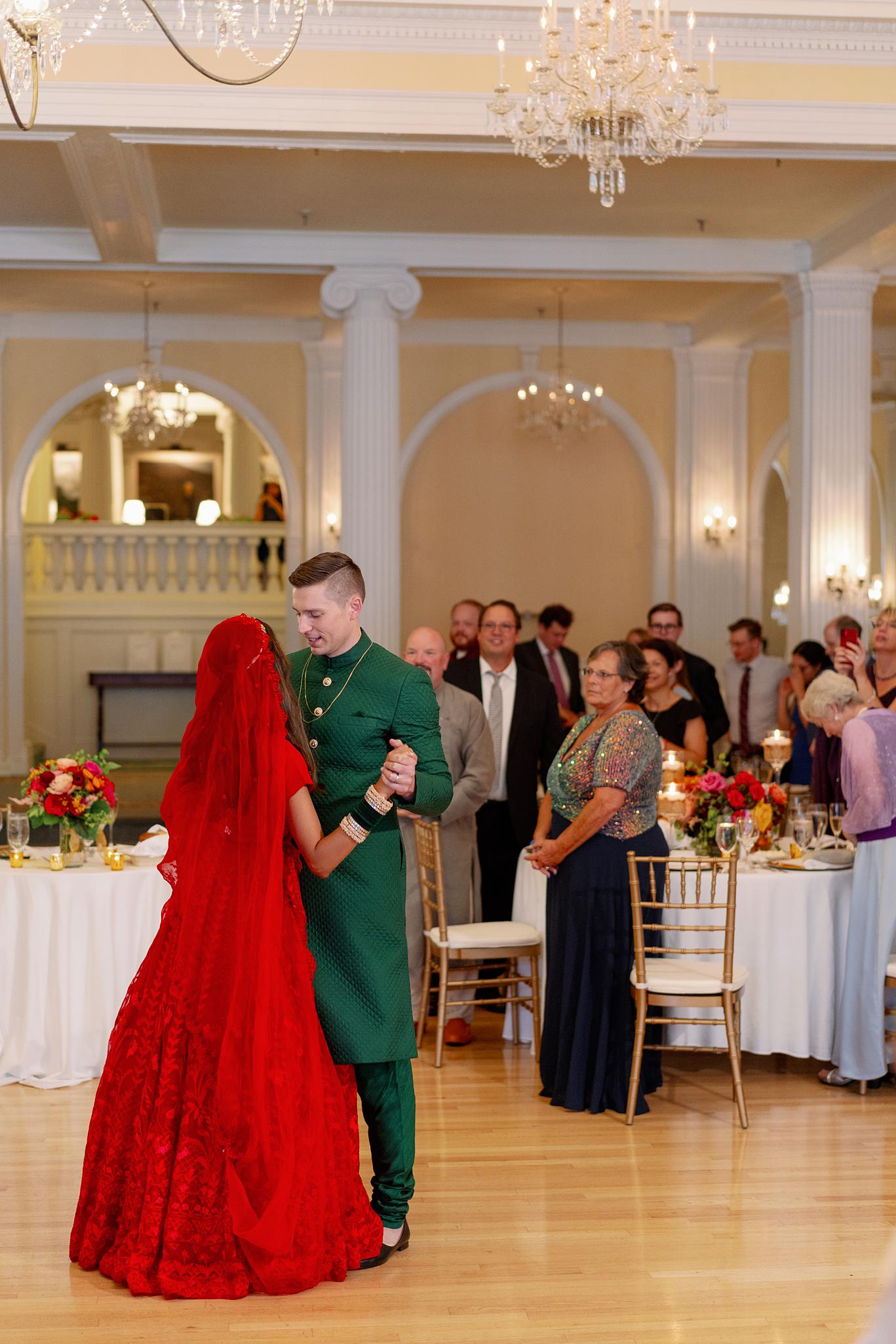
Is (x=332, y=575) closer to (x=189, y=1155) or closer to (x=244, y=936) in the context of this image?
(x=244, y=936)

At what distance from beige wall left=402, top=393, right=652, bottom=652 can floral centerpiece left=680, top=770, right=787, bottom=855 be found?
289 inches

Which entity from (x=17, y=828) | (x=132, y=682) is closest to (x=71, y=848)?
(x=17, y=828)

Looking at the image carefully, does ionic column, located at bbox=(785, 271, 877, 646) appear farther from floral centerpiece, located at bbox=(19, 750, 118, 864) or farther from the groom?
the groom

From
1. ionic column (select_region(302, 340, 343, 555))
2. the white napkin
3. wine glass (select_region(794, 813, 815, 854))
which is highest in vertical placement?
ionic column (select_region(302, 340, 343, 555))

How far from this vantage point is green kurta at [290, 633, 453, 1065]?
3787 mm

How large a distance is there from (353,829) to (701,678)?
21.1 feet

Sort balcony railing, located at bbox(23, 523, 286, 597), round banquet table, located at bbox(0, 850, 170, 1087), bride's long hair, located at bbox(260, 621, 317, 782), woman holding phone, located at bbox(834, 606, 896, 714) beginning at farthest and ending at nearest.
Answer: balcony railing, located at bbox(23, 523, 286, 597)
woman holding phone, located at bbox(834, 606, 896, 714)
round banquet table, located at bbox(0, 850, 170, 1087)
bride's long hair, located at bbox(260, 621, 317, 782)

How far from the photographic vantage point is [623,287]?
12023 mm

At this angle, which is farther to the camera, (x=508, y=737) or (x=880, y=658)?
(x=508, y=737)

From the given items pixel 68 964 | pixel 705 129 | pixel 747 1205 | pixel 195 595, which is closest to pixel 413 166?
pixel 705 129

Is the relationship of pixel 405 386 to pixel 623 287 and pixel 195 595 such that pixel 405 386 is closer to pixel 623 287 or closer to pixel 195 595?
pixel 623 287

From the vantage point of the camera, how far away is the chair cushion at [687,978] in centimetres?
530

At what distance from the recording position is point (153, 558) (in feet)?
50.0

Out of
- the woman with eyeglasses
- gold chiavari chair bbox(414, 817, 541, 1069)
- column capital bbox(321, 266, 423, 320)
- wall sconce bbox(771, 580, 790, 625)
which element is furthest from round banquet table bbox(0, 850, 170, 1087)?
wall sconce bbox(771, 580, 790, 625)
